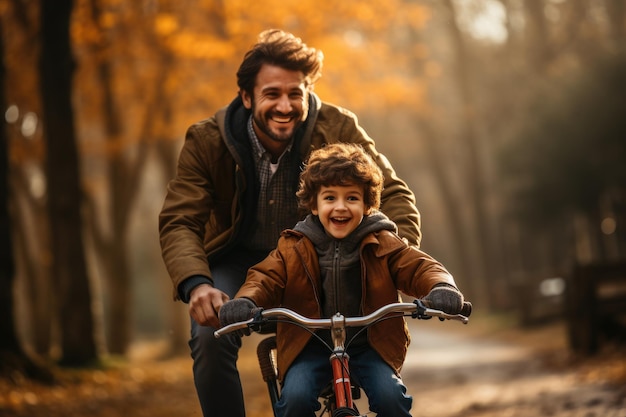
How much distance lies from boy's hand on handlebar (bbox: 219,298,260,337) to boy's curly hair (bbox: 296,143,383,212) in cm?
62

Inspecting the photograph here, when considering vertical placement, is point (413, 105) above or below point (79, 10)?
above

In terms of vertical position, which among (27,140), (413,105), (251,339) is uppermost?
(413,105)

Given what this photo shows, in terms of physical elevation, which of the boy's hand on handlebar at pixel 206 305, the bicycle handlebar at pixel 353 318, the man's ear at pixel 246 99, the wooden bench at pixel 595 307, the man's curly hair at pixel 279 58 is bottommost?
the bicycle handlebar at pixel 353 318

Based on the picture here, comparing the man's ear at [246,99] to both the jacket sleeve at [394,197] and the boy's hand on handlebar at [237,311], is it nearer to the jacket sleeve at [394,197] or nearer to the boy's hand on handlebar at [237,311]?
the jacket sleeve at [394,197]

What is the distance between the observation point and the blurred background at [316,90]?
1411cm

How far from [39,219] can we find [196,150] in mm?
19660

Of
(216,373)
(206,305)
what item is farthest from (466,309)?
(216,373)

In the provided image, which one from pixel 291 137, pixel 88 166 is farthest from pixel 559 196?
pixel 291 137

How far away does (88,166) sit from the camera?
30.8 metres

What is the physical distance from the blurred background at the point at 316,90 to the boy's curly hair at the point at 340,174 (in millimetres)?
8301

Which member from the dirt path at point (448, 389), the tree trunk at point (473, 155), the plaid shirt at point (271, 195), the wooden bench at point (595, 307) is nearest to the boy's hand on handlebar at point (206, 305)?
the plaid shirt at point (271, 195)

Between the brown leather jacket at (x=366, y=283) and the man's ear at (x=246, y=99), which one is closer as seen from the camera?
the brown leather jacket at (x=366, y=283)

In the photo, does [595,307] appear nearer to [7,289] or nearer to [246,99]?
[7,289]

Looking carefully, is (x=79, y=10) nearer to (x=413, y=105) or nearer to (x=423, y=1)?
(x=413, y=105)
